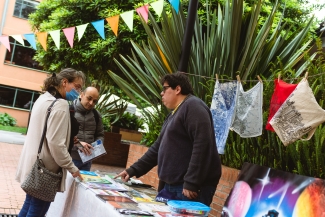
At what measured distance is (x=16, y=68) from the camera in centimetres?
2717

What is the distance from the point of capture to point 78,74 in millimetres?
3867

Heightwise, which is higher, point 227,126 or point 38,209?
point 227,126

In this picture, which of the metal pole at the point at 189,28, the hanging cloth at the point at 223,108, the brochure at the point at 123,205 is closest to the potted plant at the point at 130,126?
the metal pole at the point at 189,28

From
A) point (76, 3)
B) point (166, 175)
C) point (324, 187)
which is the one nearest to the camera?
point (324, 187)

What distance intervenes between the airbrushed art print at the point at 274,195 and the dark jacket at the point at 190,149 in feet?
0.77

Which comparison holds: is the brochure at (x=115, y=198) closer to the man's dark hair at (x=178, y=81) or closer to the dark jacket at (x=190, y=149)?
the dark jacket at (x=190, y=149)

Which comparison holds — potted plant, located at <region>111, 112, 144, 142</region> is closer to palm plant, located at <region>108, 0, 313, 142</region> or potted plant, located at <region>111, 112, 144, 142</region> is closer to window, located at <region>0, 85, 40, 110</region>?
palm plant, located at <region>108, 0, 313, 142</region>

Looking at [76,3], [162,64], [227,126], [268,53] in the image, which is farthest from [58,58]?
[227,126]

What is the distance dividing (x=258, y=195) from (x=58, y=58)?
1077 centimetres

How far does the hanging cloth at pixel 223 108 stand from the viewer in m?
4.42

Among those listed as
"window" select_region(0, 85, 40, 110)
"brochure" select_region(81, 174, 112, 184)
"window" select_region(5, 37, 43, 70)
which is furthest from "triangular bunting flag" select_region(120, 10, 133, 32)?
"window" select_region(0, 85, 40, 110)

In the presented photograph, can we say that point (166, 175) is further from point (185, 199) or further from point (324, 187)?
point (324, 187)

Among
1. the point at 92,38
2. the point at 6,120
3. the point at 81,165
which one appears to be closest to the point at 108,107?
the point at 92,38

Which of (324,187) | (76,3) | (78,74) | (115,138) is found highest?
(76,3)
